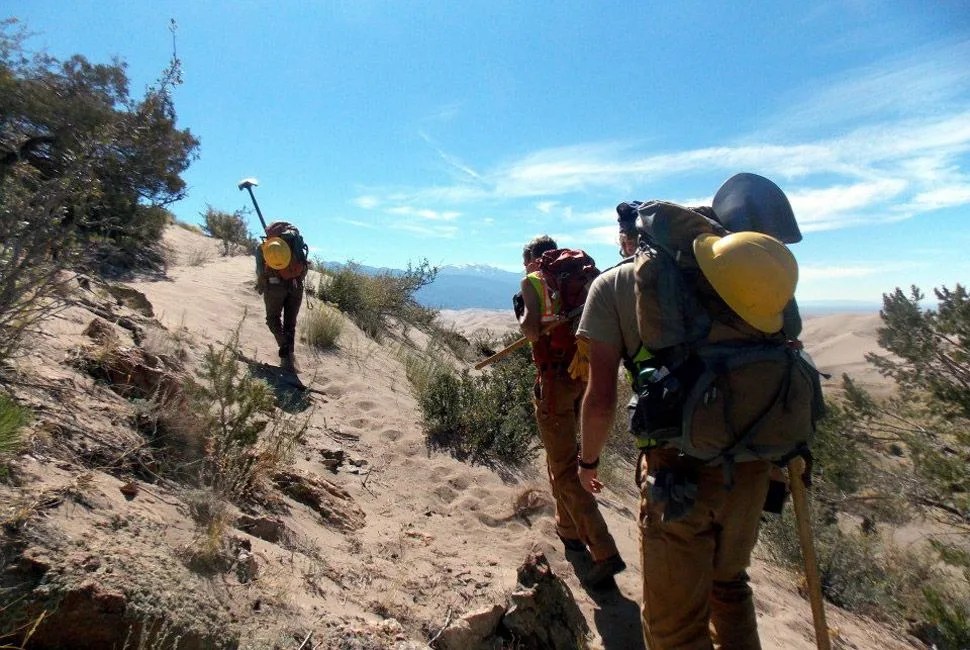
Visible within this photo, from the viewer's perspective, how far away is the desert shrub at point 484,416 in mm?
5402

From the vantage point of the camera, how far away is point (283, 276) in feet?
21.7

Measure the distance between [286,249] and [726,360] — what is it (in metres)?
5.52

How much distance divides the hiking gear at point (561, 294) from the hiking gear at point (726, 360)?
1318 mm

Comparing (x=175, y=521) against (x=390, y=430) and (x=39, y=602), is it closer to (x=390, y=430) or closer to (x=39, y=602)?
(x=39, y=602)

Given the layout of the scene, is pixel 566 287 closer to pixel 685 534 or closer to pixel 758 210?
pixel 758 210

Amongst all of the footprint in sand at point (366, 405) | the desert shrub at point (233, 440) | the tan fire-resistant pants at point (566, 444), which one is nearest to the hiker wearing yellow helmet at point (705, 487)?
the tan fire-resistant pants at point (566, 444)

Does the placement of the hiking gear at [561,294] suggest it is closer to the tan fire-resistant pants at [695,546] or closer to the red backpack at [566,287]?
the red backpack at [566,287]

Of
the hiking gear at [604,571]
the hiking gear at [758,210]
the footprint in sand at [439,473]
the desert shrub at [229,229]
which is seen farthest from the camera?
the desert shrub at [229,229]

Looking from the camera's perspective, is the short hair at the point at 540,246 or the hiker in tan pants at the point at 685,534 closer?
the hiker in tan pants at the point at 685,534

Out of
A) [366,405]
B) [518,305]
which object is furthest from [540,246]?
[366,405]

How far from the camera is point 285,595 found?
2416 mm

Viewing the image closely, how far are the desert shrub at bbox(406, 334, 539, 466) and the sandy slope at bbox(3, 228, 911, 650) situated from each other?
0.23 meters

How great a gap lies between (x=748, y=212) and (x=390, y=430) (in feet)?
13.5

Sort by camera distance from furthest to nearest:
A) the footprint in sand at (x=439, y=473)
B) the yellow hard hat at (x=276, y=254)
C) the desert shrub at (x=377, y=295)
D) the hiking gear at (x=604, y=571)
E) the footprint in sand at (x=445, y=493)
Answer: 1. the desert shrub at (x=377, y=295)
2. the yellow hard hat at (x=276, y=254)
3. the footprint in sand at (x=439, y=473)
4. the footprint in sand at (x=445, y=493)
5. the hiking gear at (x=604, y=571)
